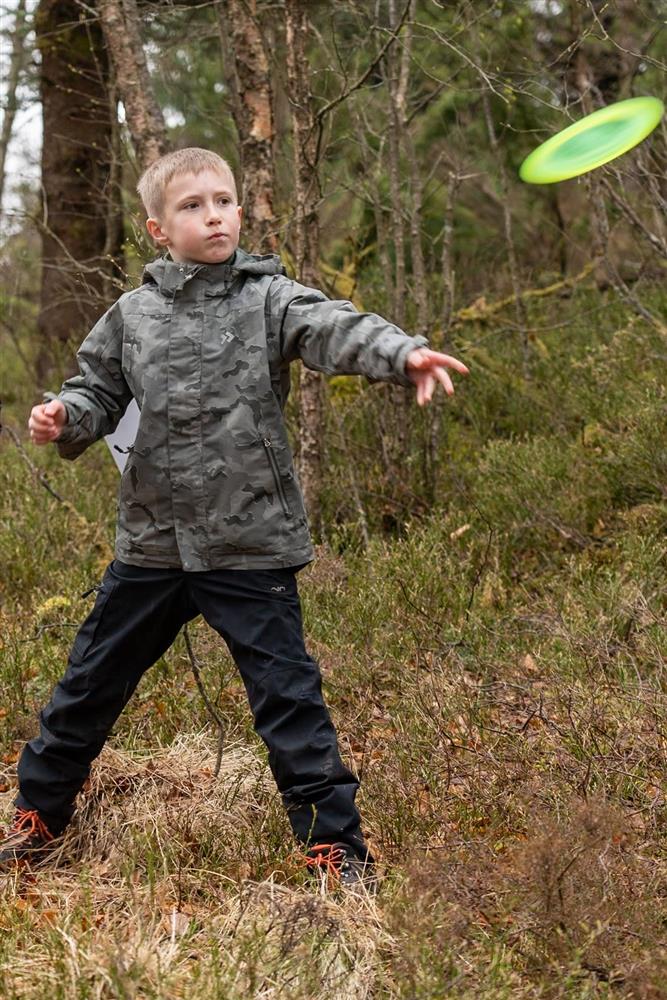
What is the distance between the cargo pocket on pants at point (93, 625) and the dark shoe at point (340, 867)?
0.83 metres

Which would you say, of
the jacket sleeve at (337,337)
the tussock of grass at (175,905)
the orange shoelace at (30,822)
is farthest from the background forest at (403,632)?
the jacket sleeve at (337,337)

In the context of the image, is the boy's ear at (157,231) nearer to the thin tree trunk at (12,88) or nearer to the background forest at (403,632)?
the background forest at (403,632)

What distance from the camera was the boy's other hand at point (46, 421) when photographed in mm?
3045

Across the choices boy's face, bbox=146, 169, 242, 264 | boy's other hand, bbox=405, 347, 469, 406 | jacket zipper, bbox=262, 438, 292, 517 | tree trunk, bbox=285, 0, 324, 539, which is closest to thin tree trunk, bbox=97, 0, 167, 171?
tree trunk, bbox=285, 0, 324, 539

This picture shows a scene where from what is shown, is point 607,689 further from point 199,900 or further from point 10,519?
point 10,519

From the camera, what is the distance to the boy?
306 centimetres

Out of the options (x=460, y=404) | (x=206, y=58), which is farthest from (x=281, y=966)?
(x=206, y=58)

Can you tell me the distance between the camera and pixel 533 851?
262cm

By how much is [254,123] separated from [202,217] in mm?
2634

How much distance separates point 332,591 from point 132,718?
123 centimetres

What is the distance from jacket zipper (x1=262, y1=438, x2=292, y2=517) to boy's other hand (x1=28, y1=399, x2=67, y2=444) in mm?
544

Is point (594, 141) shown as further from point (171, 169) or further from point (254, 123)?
point (254, 123)

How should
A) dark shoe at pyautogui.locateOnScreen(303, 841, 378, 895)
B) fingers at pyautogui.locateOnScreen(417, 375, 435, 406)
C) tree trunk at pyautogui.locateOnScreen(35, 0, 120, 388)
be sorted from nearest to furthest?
fingers at pyautogui.locateOnScreen(417, 375, 435, 406) → dark shoe at pyautogui.locateOnScreen(303, 841, 378, 895) → tree trunk at pyautogui.locateOnScreen(35, 0, 120, 388)

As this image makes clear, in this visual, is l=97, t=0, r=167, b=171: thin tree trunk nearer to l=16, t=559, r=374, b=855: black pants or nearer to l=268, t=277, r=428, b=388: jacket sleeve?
l=268, t=277, r=428, b=388: jacket sleeve
